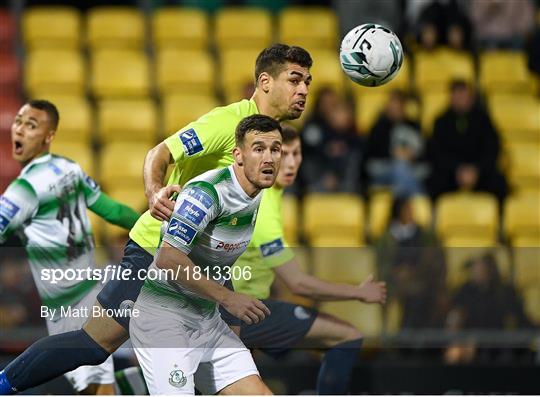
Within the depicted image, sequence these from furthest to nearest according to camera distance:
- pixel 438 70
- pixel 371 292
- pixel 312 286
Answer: pixel 438 70 → pixel 312 286 → pixel 371 292

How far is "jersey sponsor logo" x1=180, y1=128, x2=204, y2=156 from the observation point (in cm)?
698

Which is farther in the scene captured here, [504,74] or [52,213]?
[504,74]

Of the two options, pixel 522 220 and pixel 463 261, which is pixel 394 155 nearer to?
pixel 522 220

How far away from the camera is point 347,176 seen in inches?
475

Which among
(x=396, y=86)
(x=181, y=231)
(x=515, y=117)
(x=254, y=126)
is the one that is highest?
(x=396, y=86)

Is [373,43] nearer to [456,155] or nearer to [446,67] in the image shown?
[456,155]

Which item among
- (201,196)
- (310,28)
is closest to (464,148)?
(310,28)

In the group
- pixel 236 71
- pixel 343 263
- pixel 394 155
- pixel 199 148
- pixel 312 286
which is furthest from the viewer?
pixel 236 71

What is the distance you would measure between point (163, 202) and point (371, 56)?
4.30ft

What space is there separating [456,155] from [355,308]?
3842mm

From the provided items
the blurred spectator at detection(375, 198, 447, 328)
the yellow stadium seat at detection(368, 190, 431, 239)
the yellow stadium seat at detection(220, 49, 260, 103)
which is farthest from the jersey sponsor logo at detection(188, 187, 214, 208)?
the yellow stadium seat at detection(220, 49, 260, 103)

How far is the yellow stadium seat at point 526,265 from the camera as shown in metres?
9.50

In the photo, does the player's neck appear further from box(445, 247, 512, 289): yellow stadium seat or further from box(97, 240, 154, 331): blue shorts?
box(445, 247, 512, 289): yellow stadium seat

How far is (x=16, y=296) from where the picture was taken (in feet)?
26.7
